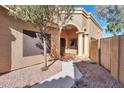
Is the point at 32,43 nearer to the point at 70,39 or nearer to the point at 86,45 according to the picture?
the point at 86,45

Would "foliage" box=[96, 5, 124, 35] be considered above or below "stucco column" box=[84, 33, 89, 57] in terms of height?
above

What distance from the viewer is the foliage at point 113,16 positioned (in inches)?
666

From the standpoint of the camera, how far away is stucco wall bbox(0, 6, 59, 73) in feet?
28.6

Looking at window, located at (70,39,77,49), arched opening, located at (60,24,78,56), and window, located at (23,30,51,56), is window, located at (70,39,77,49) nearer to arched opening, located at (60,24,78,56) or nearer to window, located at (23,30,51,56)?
arched opening, located at (60,24,78,56)

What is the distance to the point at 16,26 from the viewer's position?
991 centimetres

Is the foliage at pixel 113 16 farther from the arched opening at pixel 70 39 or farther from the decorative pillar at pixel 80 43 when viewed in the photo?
the arched opening at pixel 70 39

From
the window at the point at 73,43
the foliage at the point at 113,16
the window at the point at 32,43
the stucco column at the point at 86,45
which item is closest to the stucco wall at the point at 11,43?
the window at the point at 32,43

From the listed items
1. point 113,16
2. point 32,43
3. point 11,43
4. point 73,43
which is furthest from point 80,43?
point 11,43

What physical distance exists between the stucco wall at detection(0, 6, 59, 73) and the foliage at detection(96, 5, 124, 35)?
9245 mm

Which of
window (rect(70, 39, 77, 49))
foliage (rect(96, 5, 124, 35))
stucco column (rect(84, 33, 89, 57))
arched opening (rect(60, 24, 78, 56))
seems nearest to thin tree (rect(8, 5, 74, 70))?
foliage (rect(96, 5, 124, 35))

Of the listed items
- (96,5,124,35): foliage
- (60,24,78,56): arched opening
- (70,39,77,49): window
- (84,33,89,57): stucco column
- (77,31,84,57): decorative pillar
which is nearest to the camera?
(96,5,124,35): foliage
